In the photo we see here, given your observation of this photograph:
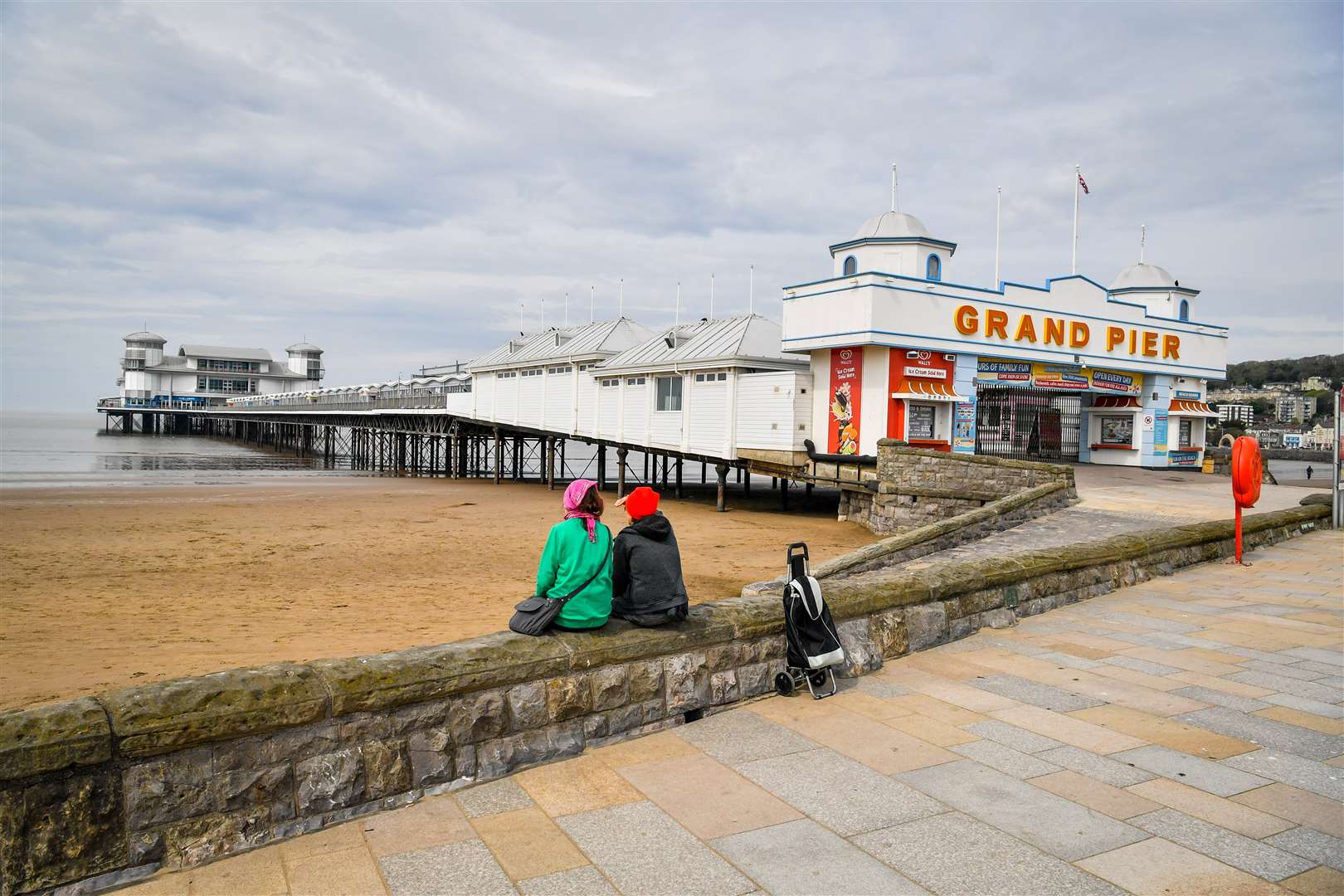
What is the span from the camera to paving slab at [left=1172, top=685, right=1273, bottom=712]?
559cm

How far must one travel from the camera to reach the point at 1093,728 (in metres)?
5.21

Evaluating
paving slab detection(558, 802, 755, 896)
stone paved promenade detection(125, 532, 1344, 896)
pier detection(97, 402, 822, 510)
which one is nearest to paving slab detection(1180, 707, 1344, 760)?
stone paved promenade detection(125, 532, 1344, 896)

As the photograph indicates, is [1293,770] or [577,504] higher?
[577,504]

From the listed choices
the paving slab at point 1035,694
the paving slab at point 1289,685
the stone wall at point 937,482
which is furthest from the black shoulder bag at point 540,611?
the stone wall at point 937,482

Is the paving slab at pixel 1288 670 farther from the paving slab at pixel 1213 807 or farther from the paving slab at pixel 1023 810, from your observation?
the paving slab at pixel 1023 810

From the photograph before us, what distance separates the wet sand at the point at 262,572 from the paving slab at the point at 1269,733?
7.60 m

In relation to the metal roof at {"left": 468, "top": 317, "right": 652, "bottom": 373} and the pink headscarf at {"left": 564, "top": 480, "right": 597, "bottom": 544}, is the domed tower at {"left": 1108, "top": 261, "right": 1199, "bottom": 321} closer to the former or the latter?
the metal roof at {"left": 468, "top": 317, "right": 652, "bottom": 373}

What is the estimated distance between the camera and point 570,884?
3.51 m

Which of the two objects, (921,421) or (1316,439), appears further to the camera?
(1316,439)

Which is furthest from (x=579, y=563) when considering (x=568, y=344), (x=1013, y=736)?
(x=568, y=344)

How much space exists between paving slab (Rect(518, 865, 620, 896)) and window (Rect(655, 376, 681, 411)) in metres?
24.7

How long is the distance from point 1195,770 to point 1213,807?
48 centimetres

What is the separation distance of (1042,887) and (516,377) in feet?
122

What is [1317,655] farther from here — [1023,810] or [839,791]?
[839,791]
